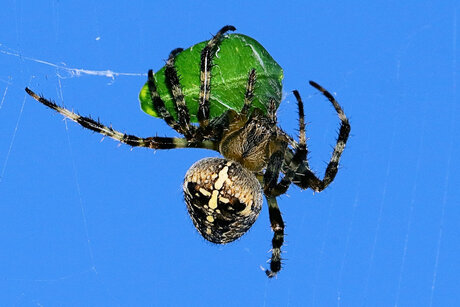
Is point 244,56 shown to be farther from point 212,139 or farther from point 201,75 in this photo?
point 212,139

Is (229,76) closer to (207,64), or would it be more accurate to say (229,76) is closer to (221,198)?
(207,64)

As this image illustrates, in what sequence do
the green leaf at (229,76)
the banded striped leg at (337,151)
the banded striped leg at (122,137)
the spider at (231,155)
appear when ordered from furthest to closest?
1. the banded striped leg at (337,151)
2. the banded striped leg at (122,137)
3. the spider at (231,155)
4. the green leaf at (229,76)

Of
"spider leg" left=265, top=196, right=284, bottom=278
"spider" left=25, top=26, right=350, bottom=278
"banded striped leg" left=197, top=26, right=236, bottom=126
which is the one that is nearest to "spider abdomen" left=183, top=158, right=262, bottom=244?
"spider" left=25, top=26, right=350, bottom=278

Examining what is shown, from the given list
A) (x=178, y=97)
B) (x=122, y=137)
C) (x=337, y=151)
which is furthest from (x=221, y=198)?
(x=337, y=151)

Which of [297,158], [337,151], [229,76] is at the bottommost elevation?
[297,158]

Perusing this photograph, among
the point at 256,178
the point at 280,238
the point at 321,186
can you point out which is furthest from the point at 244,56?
the point at 280,238

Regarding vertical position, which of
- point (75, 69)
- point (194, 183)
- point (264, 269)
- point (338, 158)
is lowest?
point (264, 269)

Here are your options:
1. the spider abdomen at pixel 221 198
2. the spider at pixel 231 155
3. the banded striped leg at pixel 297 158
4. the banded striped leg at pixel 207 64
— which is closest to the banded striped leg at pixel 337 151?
the spider at pixel 231 155

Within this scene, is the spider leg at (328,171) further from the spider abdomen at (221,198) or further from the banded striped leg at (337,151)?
the spider abdomen at (221,198)
